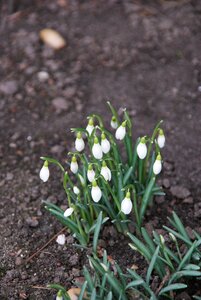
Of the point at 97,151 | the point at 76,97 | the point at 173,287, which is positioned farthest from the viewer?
the point at 76,97

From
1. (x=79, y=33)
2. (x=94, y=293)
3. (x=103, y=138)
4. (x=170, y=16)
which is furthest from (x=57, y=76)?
(x=94, y=293)

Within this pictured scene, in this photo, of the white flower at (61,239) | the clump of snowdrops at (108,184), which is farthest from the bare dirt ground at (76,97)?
the clump of snowdrops at (108,184)

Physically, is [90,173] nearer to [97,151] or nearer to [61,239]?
[97,151]

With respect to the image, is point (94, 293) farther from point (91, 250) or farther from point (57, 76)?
point (57, 76)

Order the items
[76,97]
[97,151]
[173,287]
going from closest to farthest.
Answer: [173,287] → [97,151] → [76,97]

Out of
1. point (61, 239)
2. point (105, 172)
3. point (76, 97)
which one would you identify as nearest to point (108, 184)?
point (105, 172)

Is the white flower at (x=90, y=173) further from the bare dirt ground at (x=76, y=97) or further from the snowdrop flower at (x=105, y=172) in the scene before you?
the bare dirt ground at (x=76, y=97)

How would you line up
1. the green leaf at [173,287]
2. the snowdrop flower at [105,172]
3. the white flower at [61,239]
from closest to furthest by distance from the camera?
the green leaf at [173,287] → the snowdrop flower at [105,172] → the white flower at [61,239]

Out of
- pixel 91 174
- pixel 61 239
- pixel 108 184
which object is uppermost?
pixel 91 174

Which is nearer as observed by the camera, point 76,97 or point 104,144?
point 104,144

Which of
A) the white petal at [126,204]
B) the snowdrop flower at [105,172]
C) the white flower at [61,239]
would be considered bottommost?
the white flower at [61,239]
